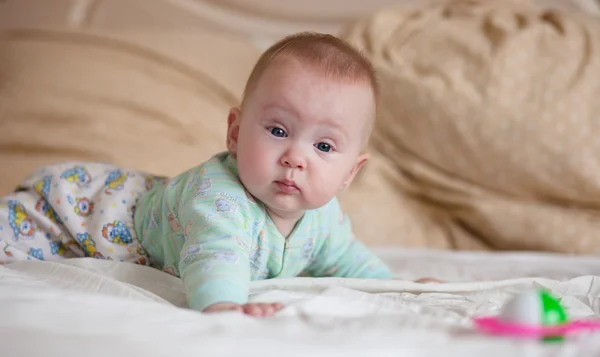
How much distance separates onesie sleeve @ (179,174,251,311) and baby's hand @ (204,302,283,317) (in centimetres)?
1

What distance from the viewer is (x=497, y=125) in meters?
1.82

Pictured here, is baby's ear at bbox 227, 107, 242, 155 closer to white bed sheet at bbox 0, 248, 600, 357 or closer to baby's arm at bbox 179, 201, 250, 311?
baby's arm at bbox 179, 201, 250, 311

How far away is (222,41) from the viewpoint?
1984 millimetres

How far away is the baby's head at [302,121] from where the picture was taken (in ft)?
3.40

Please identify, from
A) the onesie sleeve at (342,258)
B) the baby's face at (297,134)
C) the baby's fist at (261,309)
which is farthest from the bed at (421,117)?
the baby's fist at (261,309)

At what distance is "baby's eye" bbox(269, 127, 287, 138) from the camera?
3.44 ft

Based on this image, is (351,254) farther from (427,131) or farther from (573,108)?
(573,108)

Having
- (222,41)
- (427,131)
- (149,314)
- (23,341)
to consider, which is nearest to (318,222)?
(149,314)

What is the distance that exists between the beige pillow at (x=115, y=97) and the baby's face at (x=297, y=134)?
0.63m

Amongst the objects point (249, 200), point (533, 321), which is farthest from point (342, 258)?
point (533, 321)

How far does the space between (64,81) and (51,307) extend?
1.07 metres

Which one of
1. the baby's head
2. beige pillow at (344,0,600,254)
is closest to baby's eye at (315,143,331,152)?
the baby's head

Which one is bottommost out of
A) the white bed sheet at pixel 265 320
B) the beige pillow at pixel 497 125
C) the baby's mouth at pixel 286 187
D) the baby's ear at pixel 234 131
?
the white bed sheet at pixel 265 320

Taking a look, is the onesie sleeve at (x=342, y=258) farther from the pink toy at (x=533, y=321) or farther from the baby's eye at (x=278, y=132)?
the pink toy at (x=533, y=321)
